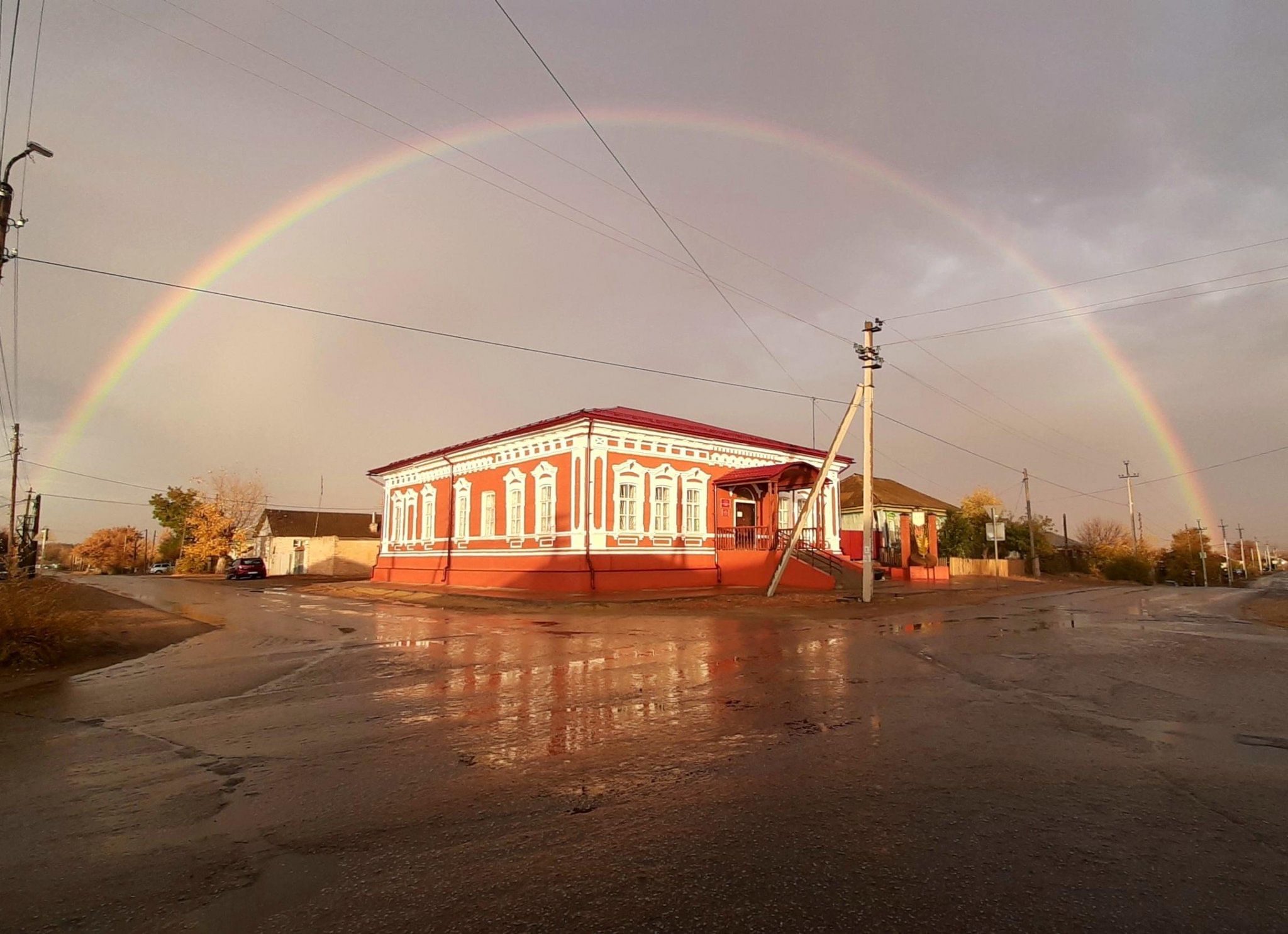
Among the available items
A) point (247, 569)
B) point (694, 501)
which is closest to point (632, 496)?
point (694, 501)

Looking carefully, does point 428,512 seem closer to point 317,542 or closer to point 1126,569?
point 317,542

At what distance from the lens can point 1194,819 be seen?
4.21 m

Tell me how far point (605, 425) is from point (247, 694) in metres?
18.7

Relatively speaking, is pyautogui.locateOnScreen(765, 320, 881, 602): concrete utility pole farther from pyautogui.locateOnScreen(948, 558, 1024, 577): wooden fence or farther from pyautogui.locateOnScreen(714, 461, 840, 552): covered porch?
pyautogui.locateOnScreen(948, 558, 1024, 577): wooden fence

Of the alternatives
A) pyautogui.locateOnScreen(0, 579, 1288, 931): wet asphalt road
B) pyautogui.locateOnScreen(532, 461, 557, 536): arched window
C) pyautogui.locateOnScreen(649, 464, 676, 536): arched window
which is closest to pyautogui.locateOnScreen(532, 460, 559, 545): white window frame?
pyautogui.locateOnScreen(532, 461, 557, 536): arched window

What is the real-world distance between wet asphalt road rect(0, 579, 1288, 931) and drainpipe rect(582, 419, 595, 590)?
15417mm

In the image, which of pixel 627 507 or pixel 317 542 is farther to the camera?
pixel 317 542

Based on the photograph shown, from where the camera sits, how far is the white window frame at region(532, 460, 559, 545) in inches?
1075

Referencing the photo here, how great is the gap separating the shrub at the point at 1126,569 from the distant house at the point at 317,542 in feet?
174

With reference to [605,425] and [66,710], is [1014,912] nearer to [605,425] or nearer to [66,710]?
[66,710]

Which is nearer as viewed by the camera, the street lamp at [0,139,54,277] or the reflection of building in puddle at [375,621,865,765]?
the reflection of building in puddle at [375,621,865,765]

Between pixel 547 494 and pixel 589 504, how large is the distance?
2706mm

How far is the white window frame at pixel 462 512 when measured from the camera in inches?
1298

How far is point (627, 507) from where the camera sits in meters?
27.2
